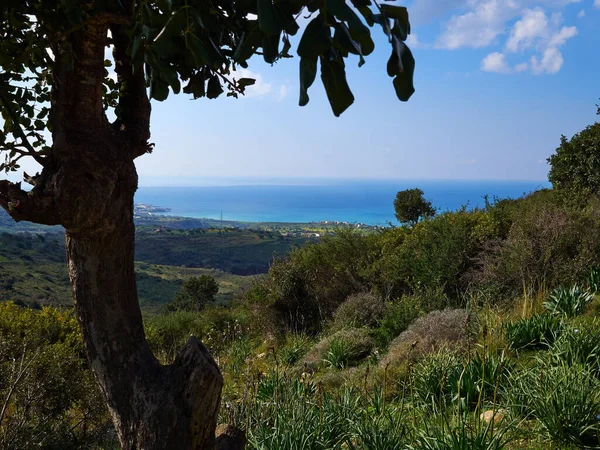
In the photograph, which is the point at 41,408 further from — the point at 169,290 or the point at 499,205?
the point at 169,290

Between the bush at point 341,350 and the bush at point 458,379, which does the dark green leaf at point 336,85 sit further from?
the bush at point 341,350

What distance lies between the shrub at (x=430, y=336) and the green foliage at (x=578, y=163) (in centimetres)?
1018

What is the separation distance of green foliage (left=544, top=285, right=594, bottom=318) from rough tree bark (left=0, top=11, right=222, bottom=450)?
5.24m

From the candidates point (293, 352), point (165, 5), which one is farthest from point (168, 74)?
point (293, 352)

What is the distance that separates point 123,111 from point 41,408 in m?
4.74

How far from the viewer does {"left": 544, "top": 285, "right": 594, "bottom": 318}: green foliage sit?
5.87 meters

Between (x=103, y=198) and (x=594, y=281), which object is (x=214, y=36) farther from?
(x=594, y=281)

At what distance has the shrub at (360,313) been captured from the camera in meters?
8.98

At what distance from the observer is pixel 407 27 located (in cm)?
93

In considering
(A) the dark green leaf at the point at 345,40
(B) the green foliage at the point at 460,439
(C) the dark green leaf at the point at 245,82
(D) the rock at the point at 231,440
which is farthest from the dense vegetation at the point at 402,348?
(A) the dark green leaf at the point at 345,40

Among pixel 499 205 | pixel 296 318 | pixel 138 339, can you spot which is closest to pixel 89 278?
pixel 138 339

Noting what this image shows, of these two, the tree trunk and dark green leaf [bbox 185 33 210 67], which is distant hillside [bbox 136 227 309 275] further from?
dark green leaf [bbox 185 33 210 67]

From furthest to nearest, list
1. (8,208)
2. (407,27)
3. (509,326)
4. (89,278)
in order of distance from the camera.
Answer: (509,326)
(89,278)
(8,208)
(407,27)

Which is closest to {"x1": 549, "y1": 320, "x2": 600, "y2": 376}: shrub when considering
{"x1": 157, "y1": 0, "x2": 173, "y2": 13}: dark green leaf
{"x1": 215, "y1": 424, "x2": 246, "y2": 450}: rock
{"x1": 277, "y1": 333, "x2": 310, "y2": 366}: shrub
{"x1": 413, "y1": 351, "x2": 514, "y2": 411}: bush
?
{"x1": 413, "y1": 351, "x2": 514, "y2": 411}: bush
